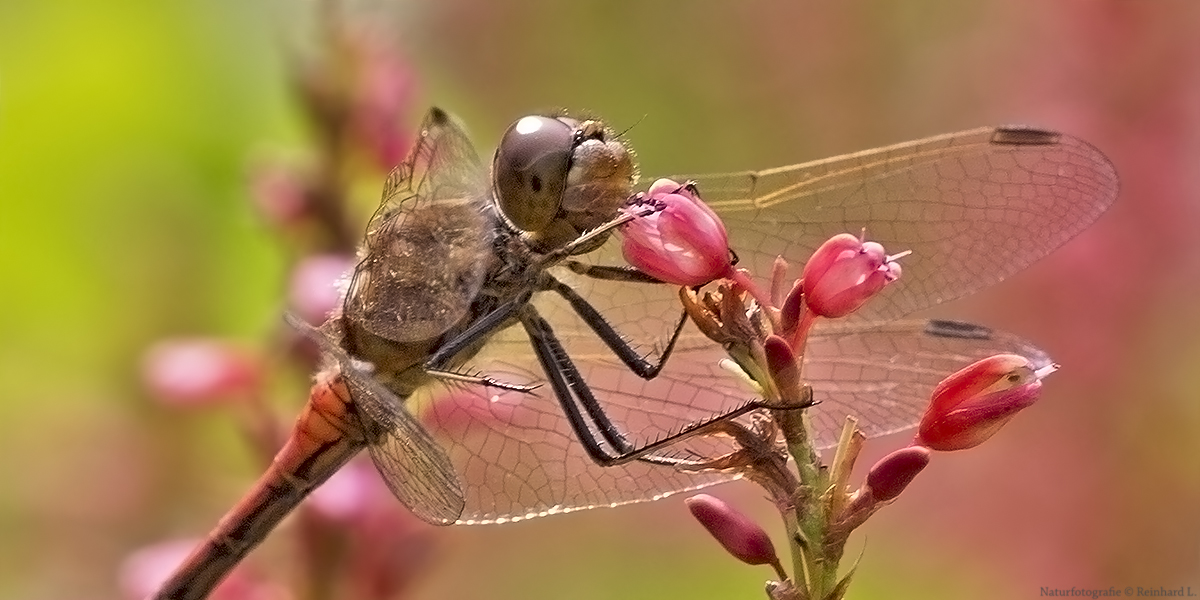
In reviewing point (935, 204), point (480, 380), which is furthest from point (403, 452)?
point (935, 204)

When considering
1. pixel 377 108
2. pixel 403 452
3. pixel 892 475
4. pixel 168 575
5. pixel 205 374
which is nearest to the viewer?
pixel 892 475

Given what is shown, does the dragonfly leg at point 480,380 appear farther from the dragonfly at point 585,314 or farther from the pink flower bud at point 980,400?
the pink flower bud at point 980,400

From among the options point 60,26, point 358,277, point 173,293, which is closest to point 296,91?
point 358,277

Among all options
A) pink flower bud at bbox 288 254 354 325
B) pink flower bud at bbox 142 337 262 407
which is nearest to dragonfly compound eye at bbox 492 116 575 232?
pink flower bud at bbox 288 254 354 325

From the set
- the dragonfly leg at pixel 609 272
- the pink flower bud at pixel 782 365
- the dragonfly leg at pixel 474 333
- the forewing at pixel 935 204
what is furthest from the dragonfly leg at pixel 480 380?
the pink flower bud at pixel 782 365

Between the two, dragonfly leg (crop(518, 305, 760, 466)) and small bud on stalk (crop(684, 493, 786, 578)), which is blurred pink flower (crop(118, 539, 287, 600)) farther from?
small bud on stalk (crop(684, 493, 786, 578))

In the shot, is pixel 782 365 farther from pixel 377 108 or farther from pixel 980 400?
pixel 377 108

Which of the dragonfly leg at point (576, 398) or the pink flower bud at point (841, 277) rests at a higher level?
the dragonfly leg at point (576, 398)

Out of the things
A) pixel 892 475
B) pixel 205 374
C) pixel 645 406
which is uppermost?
pixel 205 374
